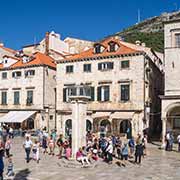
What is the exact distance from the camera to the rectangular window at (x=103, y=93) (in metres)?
39.3

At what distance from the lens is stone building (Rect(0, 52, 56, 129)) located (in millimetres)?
44188

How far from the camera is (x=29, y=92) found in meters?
45.2

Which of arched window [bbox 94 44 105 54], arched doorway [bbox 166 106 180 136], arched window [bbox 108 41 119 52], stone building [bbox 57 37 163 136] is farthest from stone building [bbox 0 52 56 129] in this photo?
arched doorway [bbox 166 106 180 136]

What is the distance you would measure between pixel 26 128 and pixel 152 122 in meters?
15.7

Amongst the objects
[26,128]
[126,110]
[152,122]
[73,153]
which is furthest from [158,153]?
[26,128]

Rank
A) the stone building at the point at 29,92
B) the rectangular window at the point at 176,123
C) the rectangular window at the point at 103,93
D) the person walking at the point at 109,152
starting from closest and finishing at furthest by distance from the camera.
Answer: the person walking at the point at 109,152
the rectangular window at the point at 176,123
the rectangular window at the point at 103,93
the stone building at the point at 29,92

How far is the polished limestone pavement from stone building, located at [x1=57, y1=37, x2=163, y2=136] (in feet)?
46.1

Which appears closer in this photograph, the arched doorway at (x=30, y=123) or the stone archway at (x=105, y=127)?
the stone archway at (x=105, y=127)

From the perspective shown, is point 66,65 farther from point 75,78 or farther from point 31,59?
point 31,59

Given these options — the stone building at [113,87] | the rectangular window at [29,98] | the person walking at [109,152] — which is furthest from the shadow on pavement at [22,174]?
the rectangular window at [29,98]

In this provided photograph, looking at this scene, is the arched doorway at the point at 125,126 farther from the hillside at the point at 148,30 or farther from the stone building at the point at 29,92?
the hillside at the point at 148,30

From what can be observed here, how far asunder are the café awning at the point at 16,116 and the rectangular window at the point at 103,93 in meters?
9.28

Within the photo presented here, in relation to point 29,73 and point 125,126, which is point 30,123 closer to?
point 29,73

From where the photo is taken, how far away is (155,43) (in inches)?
3607
